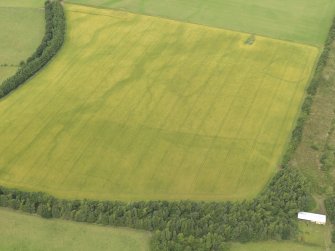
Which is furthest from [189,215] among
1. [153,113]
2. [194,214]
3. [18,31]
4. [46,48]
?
[18,31]

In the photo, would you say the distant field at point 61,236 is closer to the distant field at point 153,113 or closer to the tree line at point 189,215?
the tree line at point 189,215

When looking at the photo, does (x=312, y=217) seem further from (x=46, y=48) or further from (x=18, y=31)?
(x=18, y=31)

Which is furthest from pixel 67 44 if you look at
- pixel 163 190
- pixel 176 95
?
pixel 163 190

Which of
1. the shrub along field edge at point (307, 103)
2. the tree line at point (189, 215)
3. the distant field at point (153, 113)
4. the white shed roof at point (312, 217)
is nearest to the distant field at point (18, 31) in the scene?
the distant field at point (153, 113)

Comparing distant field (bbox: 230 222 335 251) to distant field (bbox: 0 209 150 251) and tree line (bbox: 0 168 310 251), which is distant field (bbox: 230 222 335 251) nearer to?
tree line (bbox: 0 168 310 251)

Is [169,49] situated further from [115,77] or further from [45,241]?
[45,241]

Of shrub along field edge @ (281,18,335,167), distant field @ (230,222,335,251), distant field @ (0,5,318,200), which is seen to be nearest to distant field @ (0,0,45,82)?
distant field @ (0,5,318,200)
